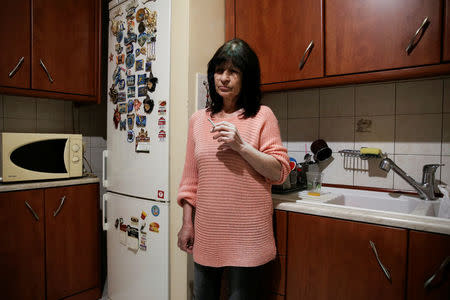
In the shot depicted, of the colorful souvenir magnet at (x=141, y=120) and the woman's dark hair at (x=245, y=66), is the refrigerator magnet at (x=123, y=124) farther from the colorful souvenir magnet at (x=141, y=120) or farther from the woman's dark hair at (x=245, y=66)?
the woman's dark hair at (x=245, y=66)

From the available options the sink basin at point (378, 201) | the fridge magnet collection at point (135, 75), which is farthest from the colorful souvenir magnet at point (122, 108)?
the sink basin at point (378, 201)

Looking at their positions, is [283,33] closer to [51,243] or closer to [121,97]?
[121,97]

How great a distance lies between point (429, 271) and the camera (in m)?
0.92

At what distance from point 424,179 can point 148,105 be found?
55.2 inches

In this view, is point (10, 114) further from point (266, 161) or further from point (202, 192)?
point (266, 161)

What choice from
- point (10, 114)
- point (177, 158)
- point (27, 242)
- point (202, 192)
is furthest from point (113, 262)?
point (10, 114)

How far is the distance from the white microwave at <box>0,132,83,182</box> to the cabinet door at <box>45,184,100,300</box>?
0.13 meters

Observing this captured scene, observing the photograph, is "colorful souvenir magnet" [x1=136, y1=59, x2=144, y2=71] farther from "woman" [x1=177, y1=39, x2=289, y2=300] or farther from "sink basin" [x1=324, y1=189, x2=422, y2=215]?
"sink basin" [x1=324, y1=189, x2=422, y2=215]

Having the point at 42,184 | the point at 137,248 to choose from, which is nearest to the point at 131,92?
the point at 42,184

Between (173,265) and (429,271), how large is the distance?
1.10 m

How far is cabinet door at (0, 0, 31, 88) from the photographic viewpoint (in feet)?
5.36

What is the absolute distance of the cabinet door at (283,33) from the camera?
1341 millimetres

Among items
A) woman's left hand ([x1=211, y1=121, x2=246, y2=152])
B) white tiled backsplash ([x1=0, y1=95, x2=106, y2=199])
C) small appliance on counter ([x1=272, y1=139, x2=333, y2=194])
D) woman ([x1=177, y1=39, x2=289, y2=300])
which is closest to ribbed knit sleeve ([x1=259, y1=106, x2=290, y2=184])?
woman ([x1=177, y1=39, x2=289, y2=300])

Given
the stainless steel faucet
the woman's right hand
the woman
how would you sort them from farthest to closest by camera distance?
the stainless steel faucet → the woman's right hand → the woman
